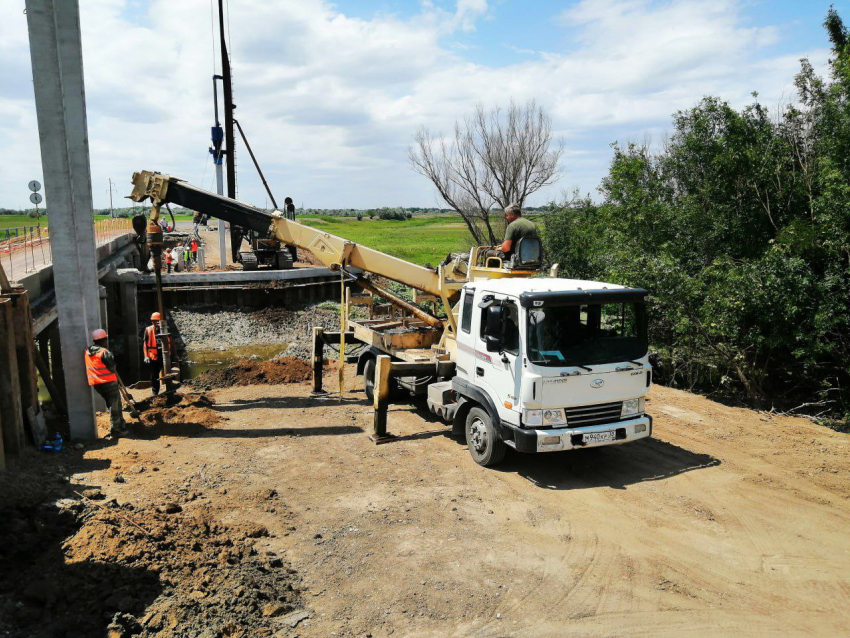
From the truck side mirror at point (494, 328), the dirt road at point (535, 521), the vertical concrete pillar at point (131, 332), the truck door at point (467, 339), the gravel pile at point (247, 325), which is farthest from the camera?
the gravel pile at point (247, 325)

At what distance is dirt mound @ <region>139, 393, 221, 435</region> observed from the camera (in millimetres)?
10469

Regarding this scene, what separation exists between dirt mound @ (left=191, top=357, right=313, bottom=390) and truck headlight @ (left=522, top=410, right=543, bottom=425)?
814cm

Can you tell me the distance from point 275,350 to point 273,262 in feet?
21.4

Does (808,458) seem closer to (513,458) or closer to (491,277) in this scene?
(513,458)

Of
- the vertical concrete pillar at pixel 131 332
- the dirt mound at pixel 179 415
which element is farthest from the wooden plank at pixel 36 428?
the vertical concrete pillar at pixel 131 332

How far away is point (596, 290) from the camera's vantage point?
7926mm

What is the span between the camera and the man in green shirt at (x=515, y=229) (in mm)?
9469

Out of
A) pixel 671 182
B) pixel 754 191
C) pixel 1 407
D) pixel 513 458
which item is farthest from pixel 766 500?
pixel 671 182

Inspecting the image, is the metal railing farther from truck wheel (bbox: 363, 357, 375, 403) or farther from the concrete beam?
truck wheel (bbox: 363, 357, 375, 403)

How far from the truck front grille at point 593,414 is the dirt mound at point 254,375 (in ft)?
27.4

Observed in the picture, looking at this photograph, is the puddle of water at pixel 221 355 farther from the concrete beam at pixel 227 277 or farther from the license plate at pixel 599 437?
the license plate at pixel 599 437

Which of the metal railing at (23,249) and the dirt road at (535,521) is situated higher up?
the metal railing at (23,249)

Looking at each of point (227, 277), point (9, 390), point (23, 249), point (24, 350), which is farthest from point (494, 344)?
point (227, 277)

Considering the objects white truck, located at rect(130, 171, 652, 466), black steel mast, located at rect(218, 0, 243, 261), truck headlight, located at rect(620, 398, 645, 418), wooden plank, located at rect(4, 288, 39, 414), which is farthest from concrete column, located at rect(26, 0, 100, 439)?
black steel mast, located at rect(218, 0, 243, 261)
